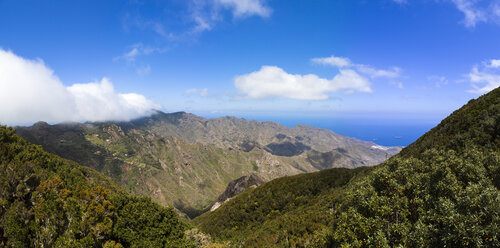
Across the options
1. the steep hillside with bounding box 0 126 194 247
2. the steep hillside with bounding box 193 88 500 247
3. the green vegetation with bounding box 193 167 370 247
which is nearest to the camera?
the steep hillside with bounding box 193 88 500 247

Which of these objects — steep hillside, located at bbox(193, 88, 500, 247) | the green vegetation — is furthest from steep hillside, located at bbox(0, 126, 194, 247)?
the green vegetation

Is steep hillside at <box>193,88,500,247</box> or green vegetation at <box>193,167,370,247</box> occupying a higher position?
steep hillside at <box>193,88,500,247</box>

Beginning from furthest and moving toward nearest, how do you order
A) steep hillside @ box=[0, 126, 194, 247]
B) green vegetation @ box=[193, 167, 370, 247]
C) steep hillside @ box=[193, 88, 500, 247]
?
green vegetation @ box=[193, 167, 370, 247], steep hillside @ box=[0, 126, 194, 247], steep hillside @ box=[193, 88, 500, 247]

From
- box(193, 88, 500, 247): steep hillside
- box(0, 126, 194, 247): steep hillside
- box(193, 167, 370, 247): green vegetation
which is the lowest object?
box(193, 167, 370, 247): green vegetation

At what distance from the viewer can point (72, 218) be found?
80.4 ft

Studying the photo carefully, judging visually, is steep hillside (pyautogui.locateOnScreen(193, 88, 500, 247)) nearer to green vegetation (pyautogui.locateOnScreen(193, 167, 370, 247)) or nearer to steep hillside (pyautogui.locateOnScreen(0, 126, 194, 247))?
steep hillside (pyautogui.locateOnScreen(0, 126, 194, 247))

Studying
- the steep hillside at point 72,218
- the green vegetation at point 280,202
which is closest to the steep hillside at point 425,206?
the steep hillside at point 72,218

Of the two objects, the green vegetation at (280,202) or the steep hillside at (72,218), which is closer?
the steep hillside at (72,218)

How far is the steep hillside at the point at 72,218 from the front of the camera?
23.7 meters

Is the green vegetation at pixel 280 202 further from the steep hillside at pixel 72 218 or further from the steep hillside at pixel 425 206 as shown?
the steep hillside at pixel 72 218

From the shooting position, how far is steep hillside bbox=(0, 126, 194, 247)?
2369cm

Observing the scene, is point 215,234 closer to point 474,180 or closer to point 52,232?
point 52,232

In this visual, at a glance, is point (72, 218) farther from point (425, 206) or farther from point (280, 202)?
point (280, 202)

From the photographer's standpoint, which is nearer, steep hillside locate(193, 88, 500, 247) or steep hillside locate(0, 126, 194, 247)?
steep hillside locate(193, 88, 500, 247)
